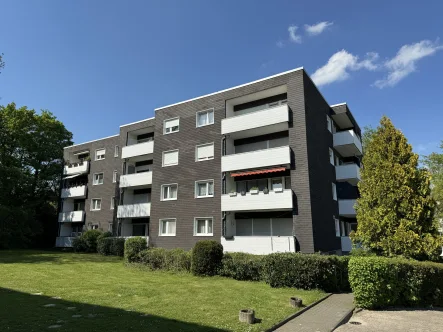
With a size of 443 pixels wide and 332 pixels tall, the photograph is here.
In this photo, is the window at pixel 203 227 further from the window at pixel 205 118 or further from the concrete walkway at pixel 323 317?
the concrete walkway at pixel 323 317

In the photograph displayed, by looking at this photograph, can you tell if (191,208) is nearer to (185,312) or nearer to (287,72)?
(287,72)

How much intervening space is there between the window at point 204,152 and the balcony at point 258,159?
1.78 m

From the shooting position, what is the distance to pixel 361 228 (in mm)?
15875

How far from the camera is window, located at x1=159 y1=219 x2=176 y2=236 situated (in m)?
26.3

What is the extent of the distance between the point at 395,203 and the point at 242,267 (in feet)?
26.7

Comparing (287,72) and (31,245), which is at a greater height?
(287,72)

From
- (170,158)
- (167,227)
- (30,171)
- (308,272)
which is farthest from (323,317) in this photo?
(30,171)

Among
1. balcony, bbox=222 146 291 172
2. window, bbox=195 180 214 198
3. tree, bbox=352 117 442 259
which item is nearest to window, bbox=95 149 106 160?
window, bbox=195 180 214 198

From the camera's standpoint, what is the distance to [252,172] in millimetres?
22719

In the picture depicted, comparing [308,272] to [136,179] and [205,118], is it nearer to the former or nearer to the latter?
[205,118]

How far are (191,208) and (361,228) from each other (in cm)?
1335

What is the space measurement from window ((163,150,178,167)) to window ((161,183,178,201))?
6.35 feet

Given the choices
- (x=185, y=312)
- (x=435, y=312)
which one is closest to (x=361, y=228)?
(x=435, y=312)

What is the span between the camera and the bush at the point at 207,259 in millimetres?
17031
